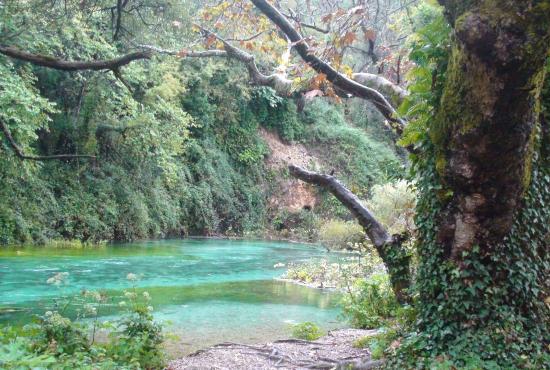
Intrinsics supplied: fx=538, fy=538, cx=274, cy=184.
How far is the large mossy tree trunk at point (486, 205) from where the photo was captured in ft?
13.1

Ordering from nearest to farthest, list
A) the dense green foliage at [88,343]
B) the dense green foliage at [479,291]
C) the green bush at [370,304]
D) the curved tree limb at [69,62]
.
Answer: the dense green foliage at [479,291] → the dense green foliage at [88,343] → the curved tree limb at [69,62] → the green bush at [370,304]

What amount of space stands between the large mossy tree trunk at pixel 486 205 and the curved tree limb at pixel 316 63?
68.6 inches

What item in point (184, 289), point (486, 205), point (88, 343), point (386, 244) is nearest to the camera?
point (486, 205)

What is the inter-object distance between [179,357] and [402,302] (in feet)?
10.5

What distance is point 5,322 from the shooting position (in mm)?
9188

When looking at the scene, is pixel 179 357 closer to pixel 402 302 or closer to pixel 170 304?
pixel 402 302

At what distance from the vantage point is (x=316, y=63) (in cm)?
691

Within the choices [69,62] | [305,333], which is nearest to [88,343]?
[69,62]

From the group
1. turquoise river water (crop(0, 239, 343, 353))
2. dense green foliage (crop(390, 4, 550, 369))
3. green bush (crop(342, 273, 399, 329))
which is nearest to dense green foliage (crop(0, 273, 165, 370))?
turquoise river water (crop(0, 239, 343, 353))

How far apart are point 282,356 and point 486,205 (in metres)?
3.58

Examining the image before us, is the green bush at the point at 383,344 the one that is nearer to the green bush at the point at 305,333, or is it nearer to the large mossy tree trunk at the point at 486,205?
the large mossy tree trunk at the point at 486,205

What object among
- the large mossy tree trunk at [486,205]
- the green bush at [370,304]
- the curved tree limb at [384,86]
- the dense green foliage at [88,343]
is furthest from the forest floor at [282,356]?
the curved tree limb at [384,86]

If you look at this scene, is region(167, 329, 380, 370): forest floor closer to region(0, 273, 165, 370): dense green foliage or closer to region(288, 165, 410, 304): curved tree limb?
region(0, 273, 165, 370): dense green foliage

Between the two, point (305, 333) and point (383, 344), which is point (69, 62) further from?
point (305, 333)
